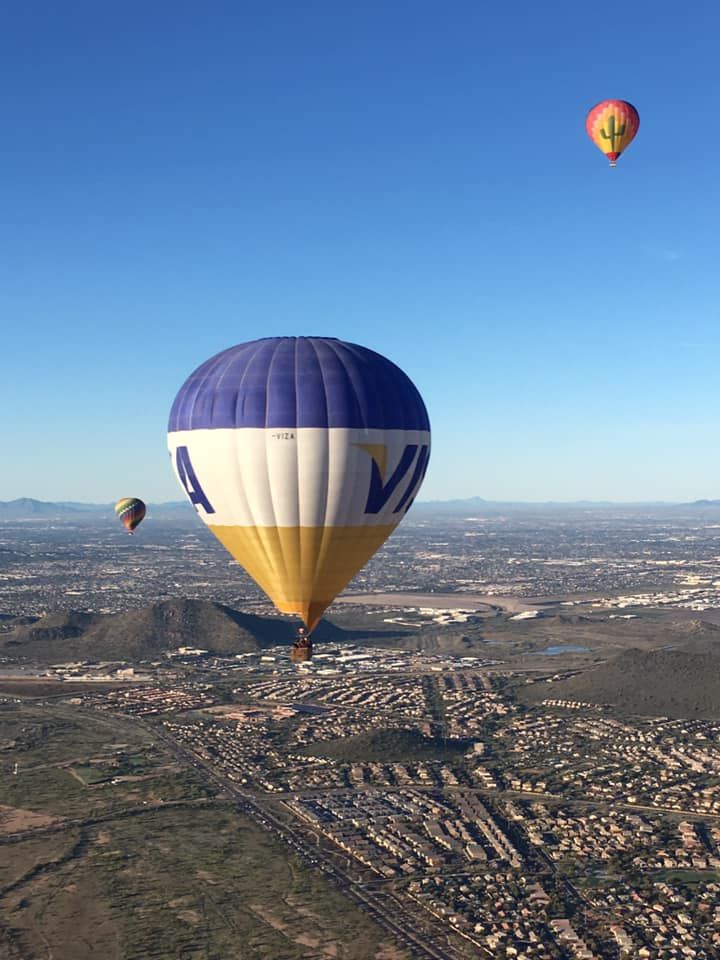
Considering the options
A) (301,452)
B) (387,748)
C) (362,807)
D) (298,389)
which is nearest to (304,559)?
(301,452)

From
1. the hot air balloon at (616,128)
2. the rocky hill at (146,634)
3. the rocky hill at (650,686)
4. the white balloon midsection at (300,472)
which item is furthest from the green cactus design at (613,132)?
the rocky hill at (146,634)

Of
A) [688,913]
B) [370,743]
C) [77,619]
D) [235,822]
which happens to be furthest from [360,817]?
[77,619]

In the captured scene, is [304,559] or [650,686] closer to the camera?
[304,559]

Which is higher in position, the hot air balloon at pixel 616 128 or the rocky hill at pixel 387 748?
the hot air balloon at pixel 616 128

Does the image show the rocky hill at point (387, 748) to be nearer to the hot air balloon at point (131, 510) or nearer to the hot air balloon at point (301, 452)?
the hot air balloon at point (301, 452)

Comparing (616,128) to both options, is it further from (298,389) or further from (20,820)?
(20,820)

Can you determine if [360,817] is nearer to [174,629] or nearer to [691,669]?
[691,669]

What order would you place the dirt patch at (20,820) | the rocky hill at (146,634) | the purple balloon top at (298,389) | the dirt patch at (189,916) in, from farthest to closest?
the rocky hill at (146,634)
the dirt patch at (20,820)
the dirt patch at (189,916)
the purple balloon top at (298,389)
